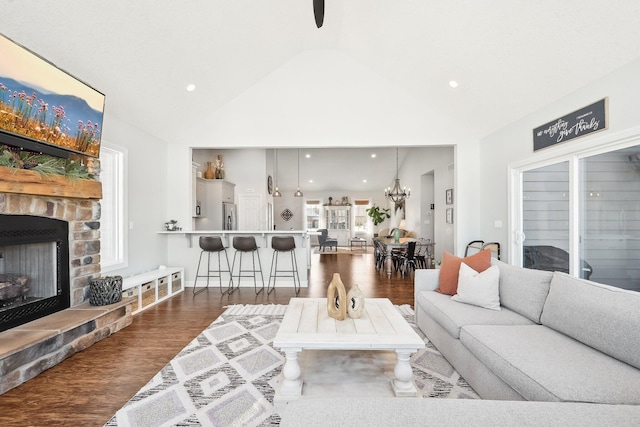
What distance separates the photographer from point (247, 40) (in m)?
4.24

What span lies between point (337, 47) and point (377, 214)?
7.99 m

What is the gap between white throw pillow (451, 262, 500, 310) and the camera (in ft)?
8.84

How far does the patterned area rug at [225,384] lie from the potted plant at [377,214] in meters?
9.73

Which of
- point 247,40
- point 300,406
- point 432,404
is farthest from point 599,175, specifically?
point 247,40

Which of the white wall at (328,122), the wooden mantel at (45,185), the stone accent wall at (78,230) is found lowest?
the stone accent wall at (78,230)

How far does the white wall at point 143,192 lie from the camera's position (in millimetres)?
4348

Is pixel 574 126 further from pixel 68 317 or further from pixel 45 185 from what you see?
pixel 68 317

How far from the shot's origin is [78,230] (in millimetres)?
3270

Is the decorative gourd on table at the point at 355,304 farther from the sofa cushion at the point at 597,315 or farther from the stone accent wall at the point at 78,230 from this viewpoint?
the stone accent wall at the point at 78,230

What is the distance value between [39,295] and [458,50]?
17.0 feet

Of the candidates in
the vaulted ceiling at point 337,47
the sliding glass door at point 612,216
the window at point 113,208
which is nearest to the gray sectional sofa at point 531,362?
the sliding glass door at point 612,216

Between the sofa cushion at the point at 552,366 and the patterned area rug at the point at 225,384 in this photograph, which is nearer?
the sofa cushion at the point at 552,366

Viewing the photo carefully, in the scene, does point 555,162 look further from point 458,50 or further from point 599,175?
point 458,50

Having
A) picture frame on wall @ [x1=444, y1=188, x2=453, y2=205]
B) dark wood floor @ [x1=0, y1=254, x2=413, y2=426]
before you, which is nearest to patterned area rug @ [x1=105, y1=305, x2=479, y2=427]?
dark wood floor @ [x1=0, y1=254, x2=413, y2=426]
